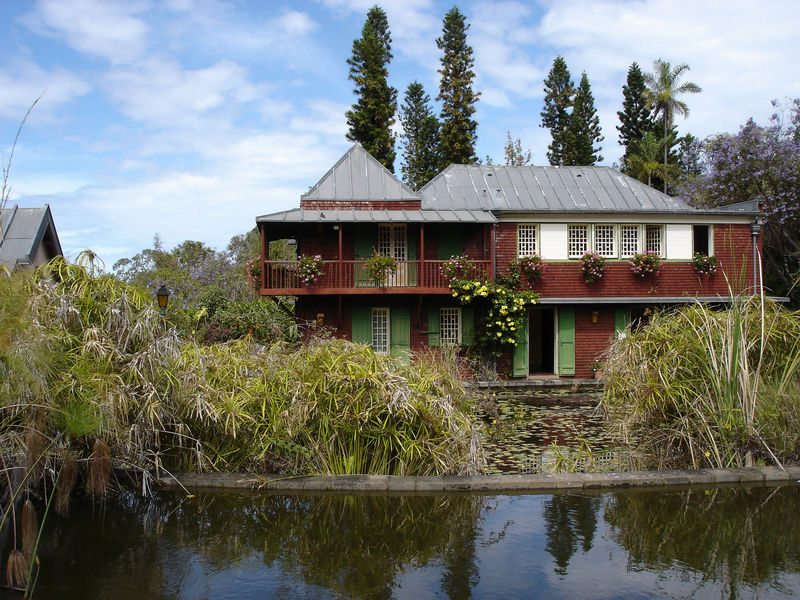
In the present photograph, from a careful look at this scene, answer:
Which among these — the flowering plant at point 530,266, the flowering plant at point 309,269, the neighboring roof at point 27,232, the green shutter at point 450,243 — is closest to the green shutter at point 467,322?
the green shutter at point 450,243

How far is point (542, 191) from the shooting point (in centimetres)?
2019

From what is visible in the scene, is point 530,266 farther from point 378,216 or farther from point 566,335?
point 378,216

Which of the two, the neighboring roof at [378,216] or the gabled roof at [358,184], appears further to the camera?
the gabled roof at [358,184]

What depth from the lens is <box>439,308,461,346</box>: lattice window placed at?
18312mm

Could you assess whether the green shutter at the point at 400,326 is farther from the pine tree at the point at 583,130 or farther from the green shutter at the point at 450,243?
the pine tree at the point at 583,130

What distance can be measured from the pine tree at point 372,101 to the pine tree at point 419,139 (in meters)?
6.02

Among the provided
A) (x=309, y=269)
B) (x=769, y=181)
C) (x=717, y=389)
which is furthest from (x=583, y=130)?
(x=717, y=389)

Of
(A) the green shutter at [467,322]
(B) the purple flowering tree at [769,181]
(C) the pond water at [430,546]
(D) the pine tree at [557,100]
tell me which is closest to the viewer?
(C) the pond water at [430,546]

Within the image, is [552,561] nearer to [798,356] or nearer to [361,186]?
[798,356]

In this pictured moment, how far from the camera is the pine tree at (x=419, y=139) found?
36.9 m

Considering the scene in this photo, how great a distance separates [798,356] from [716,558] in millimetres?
3405

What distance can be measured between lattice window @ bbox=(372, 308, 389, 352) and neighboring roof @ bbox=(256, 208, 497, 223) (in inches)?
108

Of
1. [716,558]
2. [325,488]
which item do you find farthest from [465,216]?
[716,558]

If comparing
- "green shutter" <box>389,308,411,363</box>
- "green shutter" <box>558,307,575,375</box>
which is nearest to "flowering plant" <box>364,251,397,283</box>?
"green shutter" <box>389,308,411,363</box>
